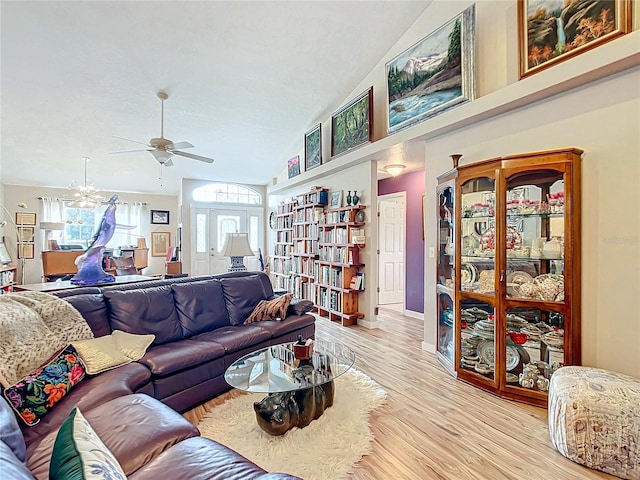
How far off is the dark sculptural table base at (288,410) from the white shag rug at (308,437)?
0.17 feet

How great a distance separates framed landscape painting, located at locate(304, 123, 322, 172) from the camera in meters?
5.76

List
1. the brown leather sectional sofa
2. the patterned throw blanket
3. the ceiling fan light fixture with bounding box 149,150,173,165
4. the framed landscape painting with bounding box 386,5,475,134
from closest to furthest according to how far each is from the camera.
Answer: the brown leather sectional sofa → the patterned throw blanket → the framed landscape painting with bounding box 386,5,475,134 → the ceiling fan light fixture with bounding box 149,150,173,165

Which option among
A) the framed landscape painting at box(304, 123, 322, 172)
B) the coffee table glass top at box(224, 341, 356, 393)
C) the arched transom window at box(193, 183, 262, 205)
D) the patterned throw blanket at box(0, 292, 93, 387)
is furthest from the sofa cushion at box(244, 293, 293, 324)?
the arched transom window at box(193, 183, 262, 205)

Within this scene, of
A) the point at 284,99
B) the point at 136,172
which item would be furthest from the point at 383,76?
the point at 136,172

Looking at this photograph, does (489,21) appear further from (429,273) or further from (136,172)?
(136,172)

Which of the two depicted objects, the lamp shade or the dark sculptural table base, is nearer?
the dark sculptural table base

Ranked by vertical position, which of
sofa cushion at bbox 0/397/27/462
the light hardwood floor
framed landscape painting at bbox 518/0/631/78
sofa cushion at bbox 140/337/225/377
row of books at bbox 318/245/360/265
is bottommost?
the light hardwood floor

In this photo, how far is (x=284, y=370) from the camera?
232 cm

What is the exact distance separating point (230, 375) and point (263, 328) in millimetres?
967

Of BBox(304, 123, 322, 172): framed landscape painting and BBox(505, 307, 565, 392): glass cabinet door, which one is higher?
BBox(304, 123, 322, 172): framed landscape painting

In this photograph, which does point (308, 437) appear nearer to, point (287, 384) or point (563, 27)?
point (287, 384)

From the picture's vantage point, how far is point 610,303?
2.37 m

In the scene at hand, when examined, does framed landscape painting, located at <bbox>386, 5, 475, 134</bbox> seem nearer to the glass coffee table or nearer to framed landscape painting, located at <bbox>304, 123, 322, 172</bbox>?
framed landscape painting, located at <bbox>304, 123, 322, 172</bbox>

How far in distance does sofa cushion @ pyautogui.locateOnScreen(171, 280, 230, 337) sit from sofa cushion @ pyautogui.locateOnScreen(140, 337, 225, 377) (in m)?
Result: 0.23
